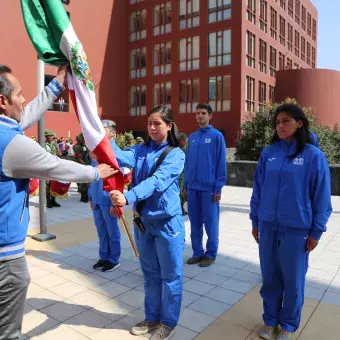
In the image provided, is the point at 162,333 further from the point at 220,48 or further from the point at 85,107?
the point at 220,48

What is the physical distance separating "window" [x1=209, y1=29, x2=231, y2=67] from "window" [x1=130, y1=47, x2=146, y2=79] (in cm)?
562

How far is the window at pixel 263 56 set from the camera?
2456cm

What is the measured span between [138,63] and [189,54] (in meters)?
4.50

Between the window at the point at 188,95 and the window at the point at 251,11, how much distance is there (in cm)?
513

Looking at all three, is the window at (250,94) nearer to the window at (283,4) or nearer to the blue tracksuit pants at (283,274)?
the window at (283,4)

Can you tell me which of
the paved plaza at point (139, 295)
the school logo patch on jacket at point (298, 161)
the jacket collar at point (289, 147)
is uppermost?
the jacket collar at point (289, 147)

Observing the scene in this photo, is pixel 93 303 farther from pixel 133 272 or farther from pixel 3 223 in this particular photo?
pixel 3 223

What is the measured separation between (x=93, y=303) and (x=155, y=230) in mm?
1318

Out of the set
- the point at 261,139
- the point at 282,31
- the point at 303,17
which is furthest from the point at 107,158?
the point at 303,17

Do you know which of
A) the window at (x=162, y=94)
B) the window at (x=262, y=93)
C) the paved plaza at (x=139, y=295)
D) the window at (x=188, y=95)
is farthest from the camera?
the window at (x=162, y=94)

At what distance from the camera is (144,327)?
304 centimetres

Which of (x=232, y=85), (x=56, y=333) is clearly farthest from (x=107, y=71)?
(x=56, y=333)

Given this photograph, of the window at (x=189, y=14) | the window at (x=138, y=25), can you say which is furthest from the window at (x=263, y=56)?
the window at (x=138, y=25)

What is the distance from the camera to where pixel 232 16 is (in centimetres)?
2219
